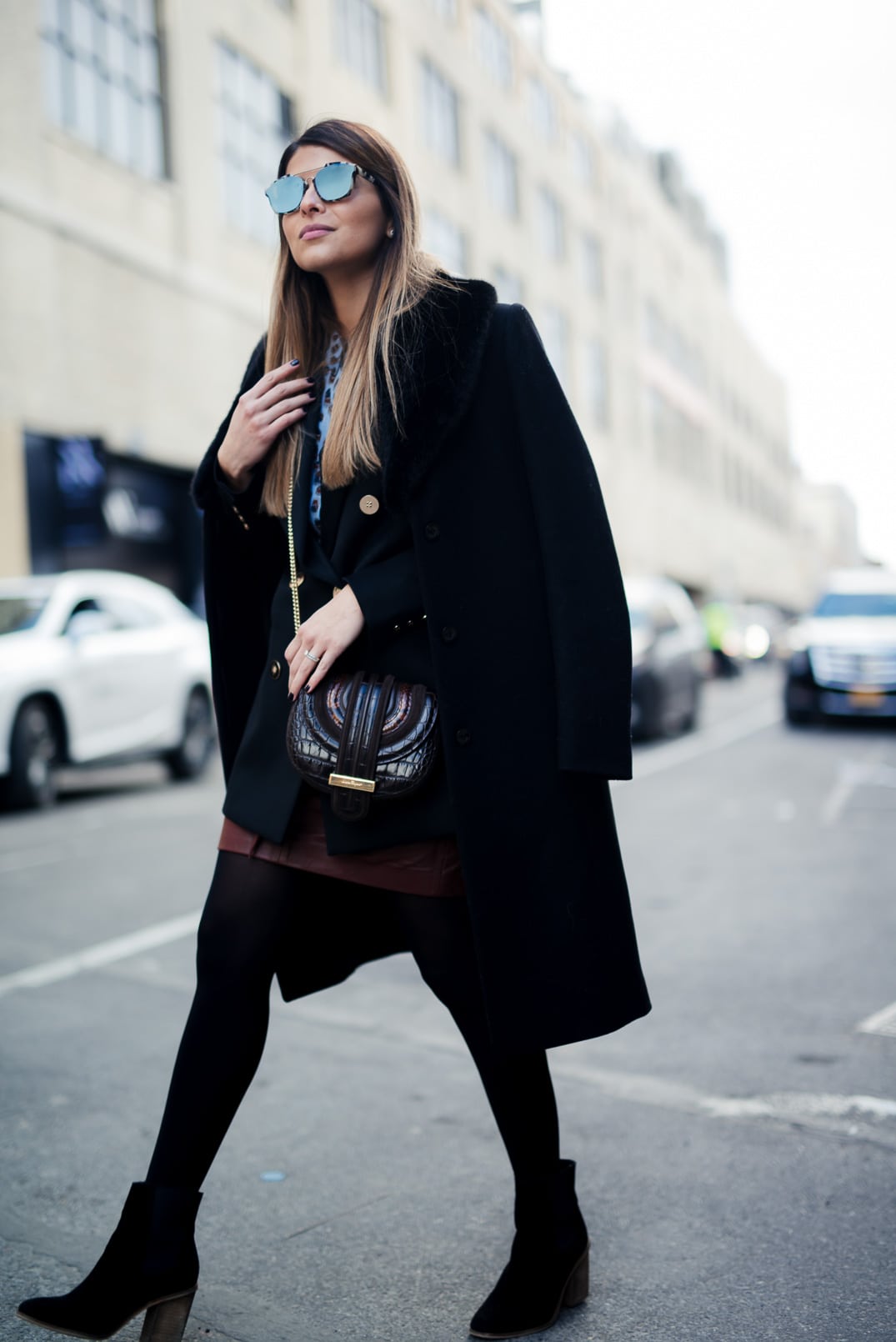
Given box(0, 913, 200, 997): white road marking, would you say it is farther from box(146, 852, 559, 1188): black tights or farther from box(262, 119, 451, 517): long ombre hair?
box(262, 119, 451, 517): long ombre hair

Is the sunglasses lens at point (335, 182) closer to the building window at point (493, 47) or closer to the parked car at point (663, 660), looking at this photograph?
the parked car at point (663, 660)

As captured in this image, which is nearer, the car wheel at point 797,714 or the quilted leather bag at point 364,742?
the quilted leather bag at point 364,742

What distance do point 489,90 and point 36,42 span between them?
19114 millimetres

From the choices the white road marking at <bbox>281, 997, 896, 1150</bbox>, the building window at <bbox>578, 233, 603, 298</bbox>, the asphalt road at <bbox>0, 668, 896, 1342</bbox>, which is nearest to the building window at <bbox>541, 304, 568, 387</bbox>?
the building window at <bbox>578, 233, 603, 298</bbox>

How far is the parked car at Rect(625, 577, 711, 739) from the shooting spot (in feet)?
45.0

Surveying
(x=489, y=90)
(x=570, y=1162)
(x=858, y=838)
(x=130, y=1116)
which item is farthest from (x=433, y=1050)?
(x=489, y=90)

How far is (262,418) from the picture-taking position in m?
2.36

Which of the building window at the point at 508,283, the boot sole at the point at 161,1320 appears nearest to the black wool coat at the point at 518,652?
the boot sole at the point at 161,1320

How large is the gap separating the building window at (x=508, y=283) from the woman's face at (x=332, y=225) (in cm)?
3217

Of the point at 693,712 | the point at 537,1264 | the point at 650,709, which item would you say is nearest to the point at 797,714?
the point at 693,712

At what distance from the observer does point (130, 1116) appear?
3445mm

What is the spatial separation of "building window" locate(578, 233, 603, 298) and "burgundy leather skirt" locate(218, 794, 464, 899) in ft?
134

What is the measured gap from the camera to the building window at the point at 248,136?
844 inches

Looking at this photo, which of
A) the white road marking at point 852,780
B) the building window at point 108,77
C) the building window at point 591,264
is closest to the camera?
the white road marking at point 852,780
